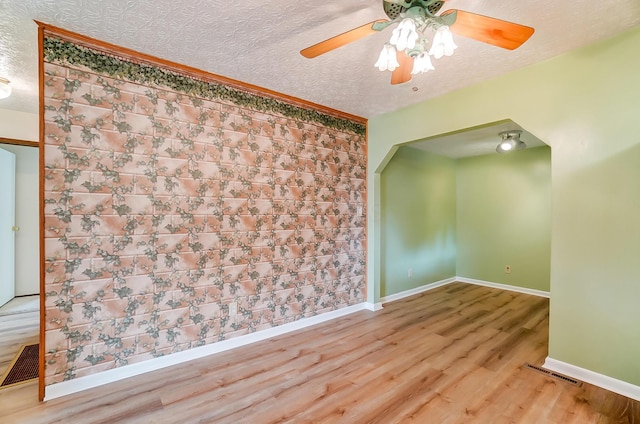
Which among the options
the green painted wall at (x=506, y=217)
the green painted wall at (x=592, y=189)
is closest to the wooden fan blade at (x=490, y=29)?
the green painted wall at (x=592, y=189)

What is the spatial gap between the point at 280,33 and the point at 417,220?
3571 mm

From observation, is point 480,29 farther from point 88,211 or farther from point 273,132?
point 88,211

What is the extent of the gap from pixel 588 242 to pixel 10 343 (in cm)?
510

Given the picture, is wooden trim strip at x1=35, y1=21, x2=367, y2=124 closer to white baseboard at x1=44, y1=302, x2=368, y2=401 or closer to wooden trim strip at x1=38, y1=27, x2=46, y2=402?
wooden trim strip at x1=38, y1=27, x2=46, y2=402

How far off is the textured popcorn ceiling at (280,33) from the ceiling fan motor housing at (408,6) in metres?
0.17

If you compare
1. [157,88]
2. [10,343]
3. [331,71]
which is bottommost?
[10,343]

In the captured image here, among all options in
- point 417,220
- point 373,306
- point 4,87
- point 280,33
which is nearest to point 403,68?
point 280,33

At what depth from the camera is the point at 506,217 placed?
4676 millimetres

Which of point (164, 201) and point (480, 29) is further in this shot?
point (164, 201)

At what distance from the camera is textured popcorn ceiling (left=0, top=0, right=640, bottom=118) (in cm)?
162

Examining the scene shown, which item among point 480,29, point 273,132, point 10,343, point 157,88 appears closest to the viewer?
point 480,29

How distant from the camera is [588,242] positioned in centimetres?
207

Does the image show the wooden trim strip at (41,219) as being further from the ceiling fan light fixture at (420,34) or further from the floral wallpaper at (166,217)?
the ceiling fan light fixture at (420,34)

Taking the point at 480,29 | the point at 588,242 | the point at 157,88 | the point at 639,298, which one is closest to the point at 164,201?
the point at 157,88
